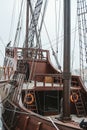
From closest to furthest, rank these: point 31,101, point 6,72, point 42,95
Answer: point 31,101 → point 42,95 → point 6,72

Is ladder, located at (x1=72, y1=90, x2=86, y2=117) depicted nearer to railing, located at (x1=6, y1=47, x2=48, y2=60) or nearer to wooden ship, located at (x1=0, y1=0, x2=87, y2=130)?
wooden ship, located at (x1=0, y1=0, x2=87, y2=130)

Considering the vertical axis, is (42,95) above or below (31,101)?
above

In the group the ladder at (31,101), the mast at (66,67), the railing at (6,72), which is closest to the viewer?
the mast at (66,67)

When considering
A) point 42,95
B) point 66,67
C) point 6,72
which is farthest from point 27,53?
point 66,67

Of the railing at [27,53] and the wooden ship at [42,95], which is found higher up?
the railing at [27,53]

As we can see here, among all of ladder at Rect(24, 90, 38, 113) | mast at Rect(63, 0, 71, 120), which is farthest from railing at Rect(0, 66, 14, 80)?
mast at Rect(63, 0, 71, 120)

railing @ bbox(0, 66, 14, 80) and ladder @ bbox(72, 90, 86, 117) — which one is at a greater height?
railing @ bbox(0, 66, 14, 80)

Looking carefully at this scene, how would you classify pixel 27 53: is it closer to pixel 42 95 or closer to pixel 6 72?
pixel 6 72

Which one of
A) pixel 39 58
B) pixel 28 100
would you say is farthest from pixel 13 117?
pixel 39 58

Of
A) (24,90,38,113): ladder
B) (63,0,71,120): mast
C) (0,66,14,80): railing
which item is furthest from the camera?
(0,66,14,80): railing

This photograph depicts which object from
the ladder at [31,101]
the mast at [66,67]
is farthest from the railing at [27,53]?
the mast at [66,67]

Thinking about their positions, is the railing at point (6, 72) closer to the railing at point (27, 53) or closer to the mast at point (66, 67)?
the railing at point (27, 53)

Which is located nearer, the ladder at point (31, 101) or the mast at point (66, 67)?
the mast at point (66, 67)

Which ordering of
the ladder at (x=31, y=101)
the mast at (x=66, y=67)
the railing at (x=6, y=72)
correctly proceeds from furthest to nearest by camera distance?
the railing at (x=6, y=72), the ladder at (x=31, y=101), the mast at (x=66, y=67)
